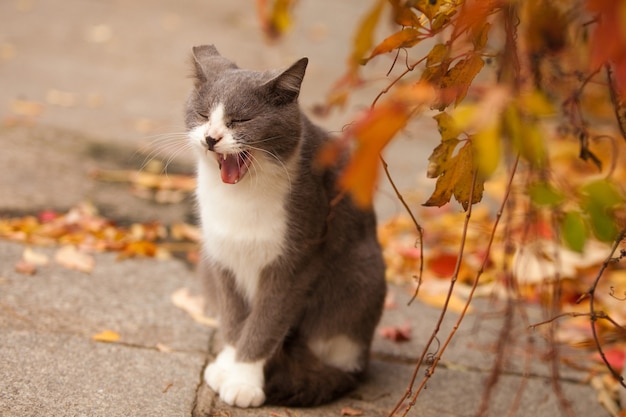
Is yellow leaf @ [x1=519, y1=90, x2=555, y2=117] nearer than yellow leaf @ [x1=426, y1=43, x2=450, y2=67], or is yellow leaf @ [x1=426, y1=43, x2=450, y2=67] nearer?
yellow leaf @ [x1=519, y1=90, x2=555, y2=117]

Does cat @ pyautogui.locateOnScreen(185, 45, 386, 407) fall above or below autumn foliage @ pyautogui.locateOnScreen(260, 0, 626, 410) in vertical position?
below

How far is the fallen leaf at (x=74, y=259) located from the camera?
3211 millimetres

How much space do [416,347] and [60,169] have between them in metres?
2.37

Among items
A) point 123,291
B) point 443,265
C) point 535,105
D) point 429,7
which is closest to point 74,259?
point 123,291

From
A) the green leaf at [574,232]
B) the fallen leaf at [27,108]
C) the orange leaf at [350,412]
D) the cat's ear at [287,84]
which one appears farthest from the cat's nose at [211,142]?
the fallen leaf at [27,108]

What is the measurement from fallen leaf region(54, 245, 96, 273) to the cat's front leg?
3.21 feet

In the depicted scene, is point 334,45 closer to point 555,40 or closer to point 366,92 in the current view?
point 366,92

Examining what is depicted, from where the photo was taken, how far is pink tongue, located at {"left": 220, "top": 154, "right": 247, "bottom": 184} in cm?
235

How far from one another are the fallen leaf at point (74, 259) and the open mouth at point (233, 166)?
3.78 feet

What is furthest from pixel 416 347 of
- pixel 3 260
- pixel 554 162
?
pixel 554 162

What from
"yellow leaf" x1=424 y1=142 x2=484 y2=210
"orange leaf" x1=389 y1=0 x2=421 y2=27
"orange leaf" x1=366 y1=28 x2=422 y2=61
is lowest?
"yellow leaf" x1=424 y1=142 x2=484 y2=210

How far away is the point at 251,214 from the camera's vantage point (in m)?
2.44

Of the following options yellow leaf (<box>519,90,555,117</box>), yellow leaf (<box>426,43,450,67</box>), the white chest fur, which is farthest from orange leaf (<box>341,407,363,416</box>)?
yellow leaf (<box>519,90,555,117</box>)

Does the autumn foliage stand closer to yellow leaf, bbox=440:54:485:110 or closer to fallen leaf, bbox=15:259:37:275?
yellow leaf, bbox=440:54:485:110
